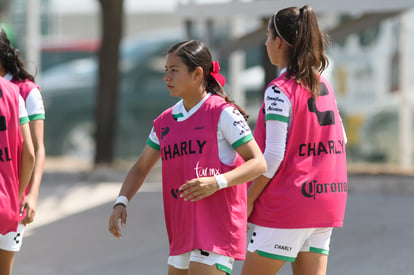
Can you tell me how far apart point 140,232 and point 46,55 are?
10299mm

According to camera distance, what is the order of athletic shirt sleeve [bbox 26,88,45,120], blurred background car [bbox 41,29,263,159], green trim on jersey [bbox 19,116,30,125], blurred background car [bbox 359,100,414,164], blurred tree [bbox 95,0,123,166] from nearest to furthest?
green trim on jersey [bbox 19,116,30,125]
athletic shirt sleeve [bbox 26,88,45,120]
blurred background car [bbox 359,100,414,164]
blurred tree [bbox 95,0,123,166]
blurred background car [bbox 41,29,263,159]

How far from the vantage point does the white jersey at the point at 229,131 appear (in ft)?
12.2

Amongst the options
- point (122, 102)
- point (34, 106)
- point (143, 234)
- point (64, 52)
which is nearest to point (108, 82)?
point (122, 102)

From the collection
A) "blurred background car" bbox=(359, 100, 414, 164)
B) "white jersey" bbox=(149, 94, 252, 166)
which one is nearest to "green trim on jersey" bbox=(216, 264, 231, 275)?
"white jersey" bbox=(149, 94, 252, 166)

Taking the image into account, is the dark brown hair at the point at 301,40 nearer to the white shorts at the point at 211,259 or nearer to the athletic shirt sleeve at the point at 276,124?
the athletic shirt sleeve at the point at 276,124

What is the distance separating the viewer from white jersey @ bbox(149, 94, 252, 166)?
147 inches

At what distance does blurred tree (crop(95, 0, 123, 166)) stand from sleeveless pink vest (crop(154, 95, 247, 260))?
843 centimetres

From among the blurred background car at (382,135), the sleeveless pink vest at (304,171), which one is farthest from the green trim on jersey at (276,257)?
the blurred background car at (382,135)

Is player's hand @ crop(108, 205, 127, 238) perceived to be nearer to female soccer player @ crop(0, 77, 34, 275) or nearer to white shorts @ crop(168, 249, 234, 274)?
white shorts @ crop(168, 249, 234, 274)

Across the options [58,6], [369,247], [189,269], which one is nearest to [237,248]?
[189,269]

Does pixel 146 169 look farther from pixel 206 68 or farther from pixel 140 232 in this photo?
pixel 140 232

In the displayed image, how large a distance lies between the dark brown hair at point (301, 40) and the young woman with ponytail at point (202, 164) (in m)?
0.33

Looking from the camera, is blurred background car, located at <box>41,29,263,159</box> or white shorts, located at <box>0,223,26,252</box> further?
blurred background car, located at <box>41,29,263,159</box>

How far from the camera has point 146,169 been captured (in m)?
4.04
